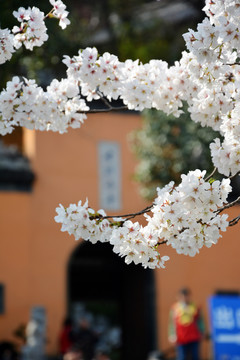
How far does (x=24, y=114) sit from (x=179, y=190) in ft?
4.62

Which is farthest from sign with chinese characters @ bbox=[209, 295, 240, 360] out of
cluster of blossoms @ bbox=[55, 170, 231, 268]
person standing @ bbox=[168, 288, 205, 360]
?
cluster of blossoms @ bbox=[55, 170, 231, 268]

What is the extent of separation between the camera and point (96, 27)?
20203 millimetres

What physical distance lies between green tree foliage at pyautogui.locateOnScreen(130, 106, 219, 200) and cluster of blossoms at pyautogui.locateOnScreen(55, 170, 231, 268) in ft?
39.3

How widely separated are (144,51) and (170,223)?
13513 mm

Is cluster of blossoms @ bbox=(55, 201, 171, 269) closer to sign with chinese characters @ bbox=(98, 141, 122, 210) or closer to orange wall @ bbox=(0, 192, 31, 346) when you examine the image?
orange wall @ bbox=(0, 192, 31, 346)

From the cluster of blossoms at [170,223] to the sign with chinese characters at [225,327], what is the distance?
8.10m

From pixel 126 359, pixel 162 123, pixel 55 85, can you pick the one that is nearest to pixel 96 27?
pixel 162 123

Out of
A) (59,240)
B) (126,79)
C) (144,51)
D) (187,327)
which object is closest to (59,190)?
(59,240)

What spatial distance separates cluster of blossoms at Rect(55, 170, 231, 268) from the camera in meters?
4.92

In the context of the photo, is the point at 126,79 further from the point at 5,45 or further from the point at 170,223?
the point at 170,223

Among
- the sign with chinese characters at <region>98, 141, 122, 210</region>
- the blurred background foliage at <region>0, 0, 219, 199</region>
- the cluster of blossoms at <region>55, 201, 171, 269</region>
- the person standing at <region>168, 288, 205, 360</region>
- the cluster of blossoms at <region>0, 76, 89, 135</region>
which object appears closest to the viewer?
the cluster of blossoms at <region>55, 201, 171, 269</region>

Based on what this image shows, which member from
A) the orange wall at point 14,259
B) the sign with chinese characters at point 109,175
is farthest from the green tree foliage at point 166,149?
the orange wall at point 14,259

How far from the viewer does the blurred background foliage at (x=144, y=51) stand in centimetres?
1533

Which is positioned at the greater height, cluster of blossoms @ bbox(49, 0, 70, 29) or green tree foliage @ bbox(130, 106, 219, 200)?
green tree foliage @ bbox(130, 106, 219, 200)
